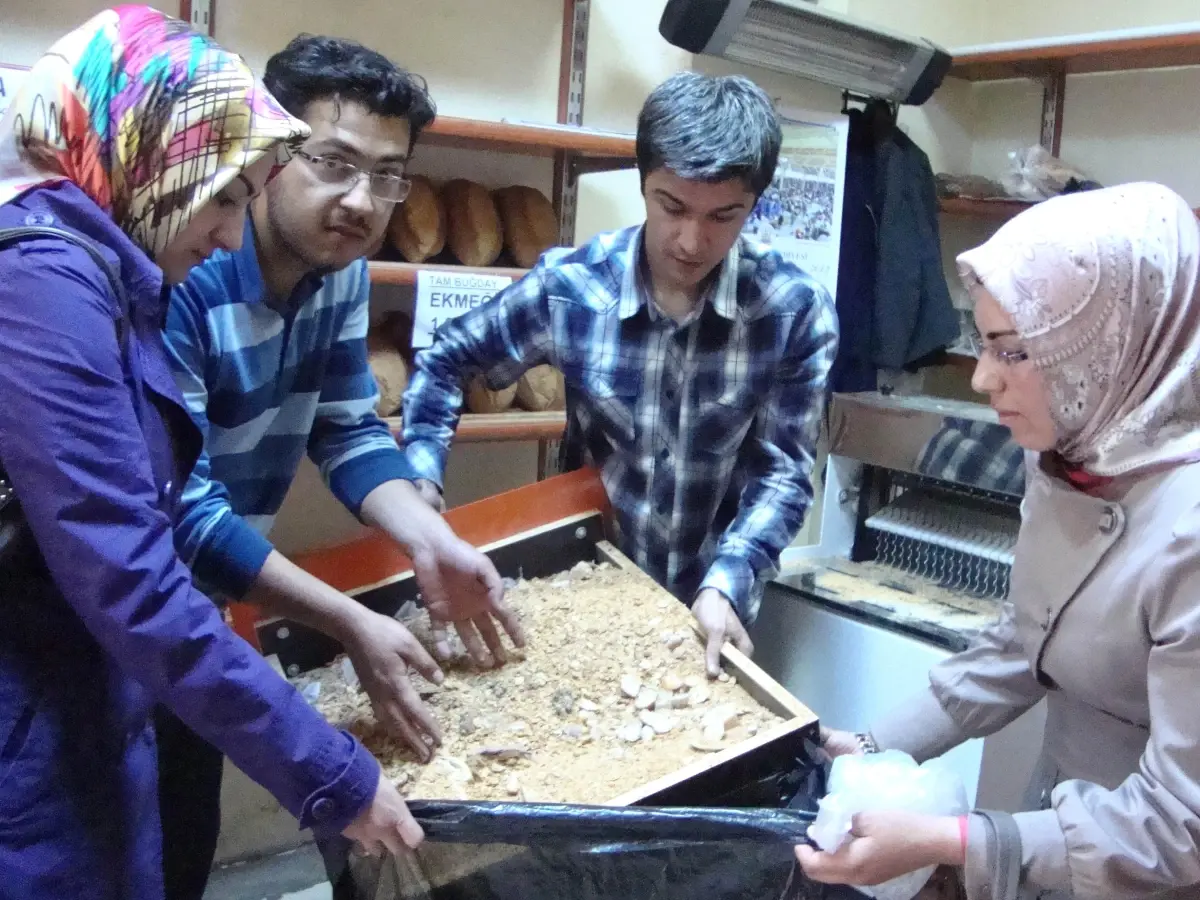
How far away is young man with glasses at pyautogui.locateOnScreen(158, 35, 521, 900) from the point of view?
1.05 meters

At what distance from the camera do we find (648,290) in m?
1.46

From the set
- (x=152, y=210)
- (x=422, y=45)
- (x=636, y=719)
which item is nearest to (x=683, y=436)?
(x=636, y=719)

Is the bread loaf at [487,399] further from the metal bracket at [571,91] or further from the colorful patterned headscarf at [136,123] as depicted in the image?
the colorful patterned headscarf at [136,123]

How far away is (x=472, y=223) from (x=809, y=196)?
3.02 ft

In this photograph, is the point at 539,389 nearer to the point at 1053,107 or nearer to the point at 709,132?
the point at 709,132

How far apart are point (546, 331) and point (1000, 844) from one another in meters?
0.97

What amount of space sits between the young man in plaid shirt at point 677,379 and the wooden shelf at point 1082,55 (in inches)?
46.9

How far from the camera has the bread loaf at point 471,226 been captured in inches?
70.3

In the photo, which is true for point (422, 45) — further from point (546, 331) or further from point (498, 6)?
point (546, 331)

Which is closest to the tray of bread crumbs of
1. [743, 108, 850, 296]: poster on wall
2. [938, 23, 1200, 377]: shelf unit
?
[743, 108, 850, 296]: poster on wall

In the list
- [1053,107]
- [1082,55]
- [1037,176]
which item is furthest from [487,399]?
[1053,107]

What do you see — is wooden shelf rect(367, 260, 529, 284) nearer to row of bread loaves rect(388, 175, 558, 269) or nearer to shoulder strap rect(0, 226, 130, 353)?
row of bread loaves rect(388, 175, 558, 269)

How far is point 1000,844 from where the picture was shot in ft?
2.82

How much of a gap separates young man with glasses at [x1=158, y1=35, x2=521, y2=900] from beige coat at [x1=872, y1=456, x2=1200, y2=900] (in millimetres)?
588
